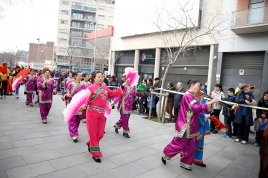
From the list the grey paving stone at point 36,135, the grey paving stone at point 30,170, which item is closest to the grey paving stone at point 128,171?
the grey paving stone at point 30,170

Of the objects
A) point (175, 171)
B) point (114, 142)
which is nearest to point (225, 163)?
point (175, 171)

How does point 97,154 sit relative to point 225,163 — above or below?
above

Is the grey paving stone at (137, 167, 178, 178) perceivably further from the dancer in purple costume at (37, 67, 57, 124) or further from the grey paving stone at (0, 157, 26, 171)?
the dancer in purple costume at (37, 67, 57, 124)

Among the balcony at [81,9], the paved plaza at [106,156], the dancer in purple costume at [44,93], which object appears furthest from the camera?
the balcony at [81,9]

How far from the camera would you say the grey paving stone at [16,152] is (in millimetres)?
3704

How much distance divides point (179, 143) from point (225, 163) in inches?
56.0

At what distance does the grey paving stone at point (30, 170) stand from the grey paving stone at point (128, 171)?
1.04 meters

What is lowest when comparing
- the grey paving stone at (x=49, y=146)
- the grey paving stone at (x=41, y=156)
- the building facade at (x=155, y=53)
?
the grey paving stone at (x=49, y=146)

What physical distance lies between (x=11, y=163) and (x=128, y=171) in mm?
1990

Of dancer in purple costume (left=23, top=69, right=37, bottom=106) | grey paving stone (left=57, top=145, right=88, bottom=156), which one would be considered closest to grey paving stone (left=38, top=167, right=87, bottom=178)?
grey paving stone (left=57, top=145, right=88, bottom=156)

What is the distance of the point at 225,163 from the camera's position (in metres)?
4.34

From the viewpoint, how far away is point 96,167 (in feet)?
11.6

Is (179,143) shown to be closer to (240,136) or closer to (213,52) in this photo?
(240,136)

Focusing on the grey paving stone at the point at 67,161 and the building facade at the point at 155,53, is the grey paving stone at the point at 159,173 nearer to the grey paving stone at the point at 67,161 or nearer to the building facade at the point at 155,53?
the grey paving stone at the point at 67,161
